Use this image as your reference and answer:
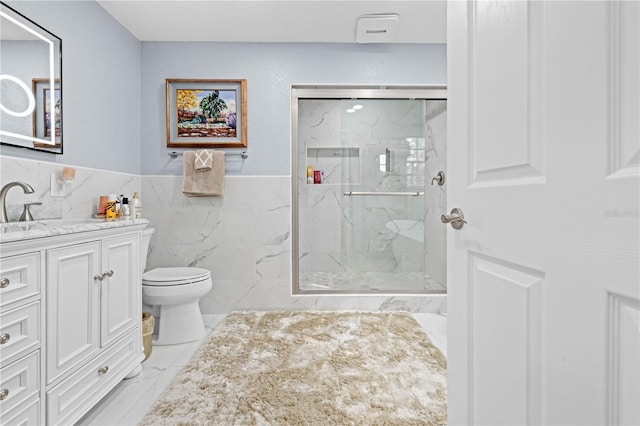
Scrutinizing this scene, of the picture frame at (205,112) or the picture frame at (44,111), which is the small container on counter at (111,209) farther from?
the picture frame at (205,112)

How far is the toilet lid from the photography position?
219cm

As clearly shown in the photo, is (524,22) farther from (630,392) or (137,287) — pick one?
(137,287)

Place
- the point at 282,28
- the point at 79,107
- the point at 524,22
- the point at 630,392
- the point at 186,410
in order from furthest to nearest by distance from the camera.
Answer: the point at 282,28 → the point at 79,107 → the point at 186,410 → the point at 524,22 → the point at 630,392

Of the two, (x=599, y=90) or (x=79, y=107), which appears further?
(x=79, y=107)

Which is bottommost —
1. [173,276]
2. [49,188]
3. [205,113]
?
[173,276]

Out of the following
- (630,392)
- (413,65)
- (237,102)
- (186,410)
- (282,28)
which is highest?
(282,28)

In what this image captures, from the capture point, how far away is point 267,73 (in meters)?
2.77

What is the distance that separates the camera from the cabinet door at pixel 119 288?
149cm

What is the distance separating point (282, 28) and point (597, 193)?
2573 mm

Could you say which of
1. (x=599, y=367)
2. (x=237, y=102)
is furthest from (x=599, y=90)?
(x=237, y=102)

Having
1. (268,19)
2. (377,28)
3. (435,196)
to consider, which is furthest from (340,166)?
(268,19)

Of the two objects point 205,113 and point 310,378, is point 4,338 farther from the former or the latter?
point 205,113

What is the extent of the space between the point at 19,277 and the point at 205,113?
→ 1.96m

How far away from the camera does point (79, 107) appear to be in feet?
6.64
